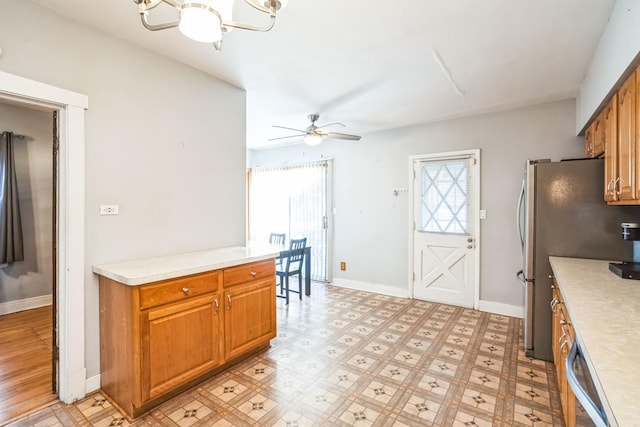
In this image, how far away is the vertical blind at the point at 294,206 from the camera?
17.2 feet

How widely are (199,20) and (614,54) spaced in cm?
238

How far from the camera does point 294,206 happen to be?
5539 mm

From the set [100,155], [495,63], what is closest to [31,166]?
[100,155]

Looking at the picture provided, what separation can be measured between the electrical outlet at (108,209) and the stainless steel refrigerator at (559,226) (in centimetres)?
335

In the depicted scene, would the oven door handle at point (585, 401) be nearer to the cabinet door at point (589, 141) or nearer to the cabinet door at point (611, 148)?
the cabinet door at point (611, 148)

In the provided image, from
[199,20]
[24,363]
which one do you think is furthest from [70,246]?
[199,20]

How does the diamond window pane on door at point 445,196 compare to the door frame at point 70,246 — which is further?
the diamond window pane on door at point 445,196

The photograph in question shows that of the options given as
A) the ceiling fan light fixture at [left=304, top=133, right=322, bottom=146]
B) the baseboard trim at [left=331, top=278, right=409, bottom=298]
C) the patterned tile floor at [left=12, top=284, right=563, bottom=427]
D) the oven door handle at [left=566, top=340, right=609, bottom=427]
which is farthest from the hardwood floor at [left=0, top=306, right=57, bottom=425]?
the baseboard trim at [left=331, top=278, right=409, bottom=298]

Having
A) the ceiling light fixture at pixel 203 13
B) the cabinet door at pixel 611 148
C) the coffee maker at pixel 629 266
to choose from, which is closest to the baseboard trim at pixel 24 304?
the ceiling light fixture at pixel 203 13

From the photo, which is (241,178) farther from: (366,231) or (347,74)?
(366,231)

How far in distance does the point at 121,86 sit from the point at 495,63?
9.70ft

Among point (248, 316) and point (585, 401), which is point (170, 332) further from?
point (585, 401)

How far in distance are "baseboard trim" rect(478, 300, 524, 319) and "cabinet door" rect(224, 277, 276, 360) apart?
106 inches

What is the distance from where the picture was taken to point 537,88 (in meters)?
3.04
